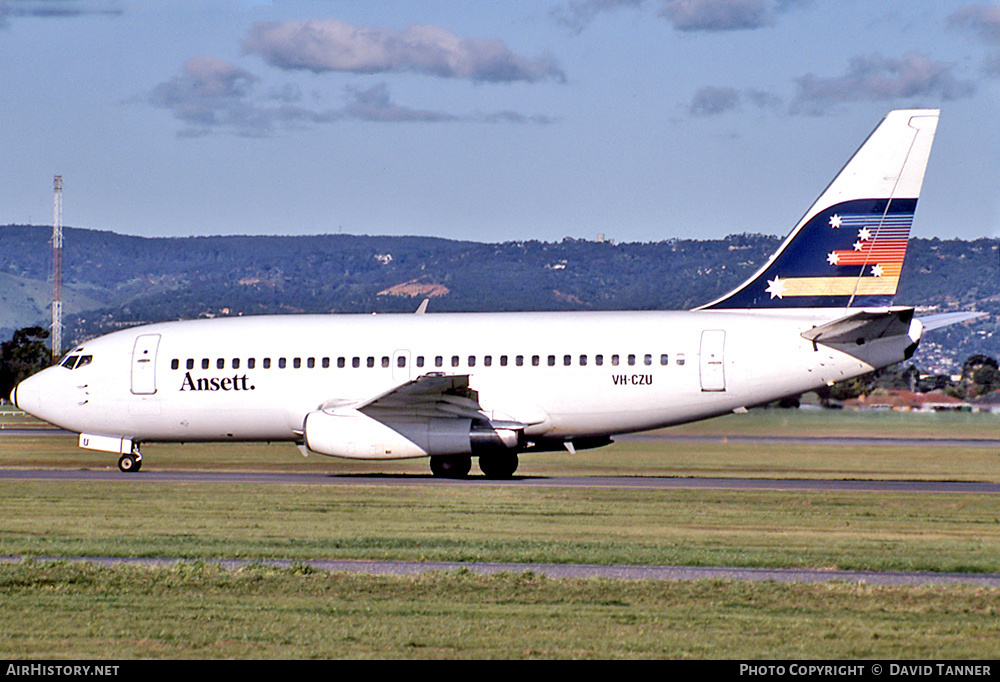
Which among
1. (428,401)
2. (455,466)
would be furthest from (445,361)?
(455,466)

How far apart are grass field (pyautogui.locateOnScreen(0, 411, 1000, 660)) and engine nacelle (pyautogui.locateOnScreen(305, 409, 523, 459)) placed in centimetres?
138

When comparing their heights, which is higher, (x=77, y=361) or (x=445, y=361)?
(x=445, y=361)

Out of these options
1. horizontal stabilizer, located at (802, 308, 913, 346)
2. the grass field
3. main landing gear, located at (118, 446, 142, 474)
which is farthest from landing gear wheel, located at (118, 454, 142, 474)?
horizontal stabilizer, located at (802, 308, 913, 346)

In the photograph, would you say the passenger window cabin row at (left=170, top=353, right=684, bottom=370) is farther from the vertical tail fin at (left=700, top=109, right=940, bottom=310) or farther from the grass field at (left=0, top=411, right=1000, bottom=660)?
the vertical tail fin at (left=700, top=109, right=940, bottom=310)

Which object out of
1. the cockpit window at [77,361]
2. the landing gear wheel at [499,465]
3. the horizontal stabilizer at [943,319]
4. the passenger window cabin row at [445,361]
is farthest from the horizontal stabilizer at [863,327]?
the cockpit window at [77,361]

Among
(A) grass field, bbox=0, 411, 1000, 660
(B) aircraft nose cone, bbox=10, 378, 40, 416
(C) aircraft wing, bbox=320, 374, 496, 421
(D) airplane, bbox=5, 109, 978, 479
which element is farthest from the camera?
(B) aircraft nose cone, bbox=10, 378, 40, 416

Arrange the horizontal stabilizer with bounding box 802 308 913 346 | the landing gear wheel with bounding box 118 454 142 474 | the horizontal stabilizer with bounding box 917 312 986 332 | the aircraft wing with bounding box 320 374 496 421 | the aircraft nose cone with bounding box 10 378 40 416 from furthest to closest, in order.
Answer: the aircraft nose cone with bounding box 10 378 40 416, the landing gear wheel with bounding box 118 454 142 474, the horizontal stabilizer with bounding box 917 312 986 332, the aircraft wing with bounding box 320 374 496 421, the horizontal stabilizer with bounding box 802 308 913 346

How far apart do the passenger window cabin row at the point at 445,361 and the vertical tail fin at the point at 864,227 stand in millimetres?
3688

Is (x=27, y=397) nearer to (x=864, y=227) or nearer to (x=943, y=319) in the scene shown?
(x=864, y=227)

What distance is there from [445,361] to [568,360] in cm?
290

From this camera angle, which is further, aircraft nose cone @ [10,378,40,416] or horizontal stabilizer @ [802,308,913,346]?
aircraft nose cone @ [10,378,40,416]

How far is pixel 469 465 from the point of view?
32594 millimetres

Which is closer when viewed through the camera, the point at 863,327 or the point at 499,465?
the point at 863,327

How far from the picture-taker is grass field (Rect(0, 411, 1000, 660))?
12211 mm
